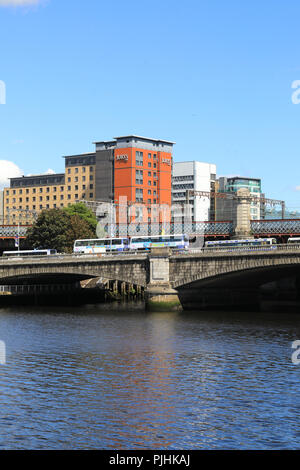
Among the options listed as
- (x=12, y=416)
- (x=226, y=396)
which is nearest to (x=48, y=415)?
(x=12, y=416)

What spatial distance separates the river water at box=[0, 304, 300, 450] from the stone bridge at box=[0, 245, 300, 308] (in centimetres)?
1408

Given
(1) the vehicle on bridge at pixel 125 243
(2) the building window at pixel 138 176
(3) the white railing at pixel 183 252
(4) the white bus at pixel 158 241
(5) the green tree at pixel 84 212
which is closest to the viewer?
(3) the white railing at pixel 183 252

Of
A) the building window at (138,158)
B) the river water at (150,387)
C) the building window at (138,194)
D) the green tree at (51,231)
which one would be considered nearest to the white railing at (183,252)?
the river water at (150,387)

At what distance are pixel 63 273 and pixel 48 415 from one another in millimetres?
62461

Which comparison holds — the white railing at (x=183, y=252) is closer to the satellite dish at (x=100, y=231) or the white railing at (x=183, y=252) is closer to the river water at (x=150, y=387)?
the river water at (x=150, y=387)

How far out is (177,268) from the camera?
3504 inches

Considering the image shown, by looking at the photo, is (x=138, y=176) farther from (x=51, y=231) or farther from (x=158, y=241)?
(x=158, y=241)

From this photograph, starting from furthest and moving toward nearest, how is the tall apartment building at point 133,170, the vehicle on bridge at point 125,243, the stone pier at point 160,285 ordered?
the tall apartment building at point 133,170 → the vehicle on bridge at point 125,243 → the stone pier at point 160,285

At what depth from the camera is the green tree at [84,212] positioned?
15196 cm

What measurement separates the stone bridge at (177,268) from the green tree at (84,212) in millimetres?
51652

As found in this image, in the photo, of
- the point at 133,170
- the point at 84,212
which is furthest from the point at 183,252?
the point at 133,170

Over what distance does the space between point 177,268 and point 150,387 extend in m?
48.2

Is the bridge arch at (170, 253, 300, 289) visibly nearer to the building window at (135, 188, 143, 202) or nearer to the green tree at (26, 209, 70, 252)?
the green tree at (26, 209, 70, 252)

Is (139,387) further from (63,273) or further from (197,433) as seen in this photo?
(63,273)
